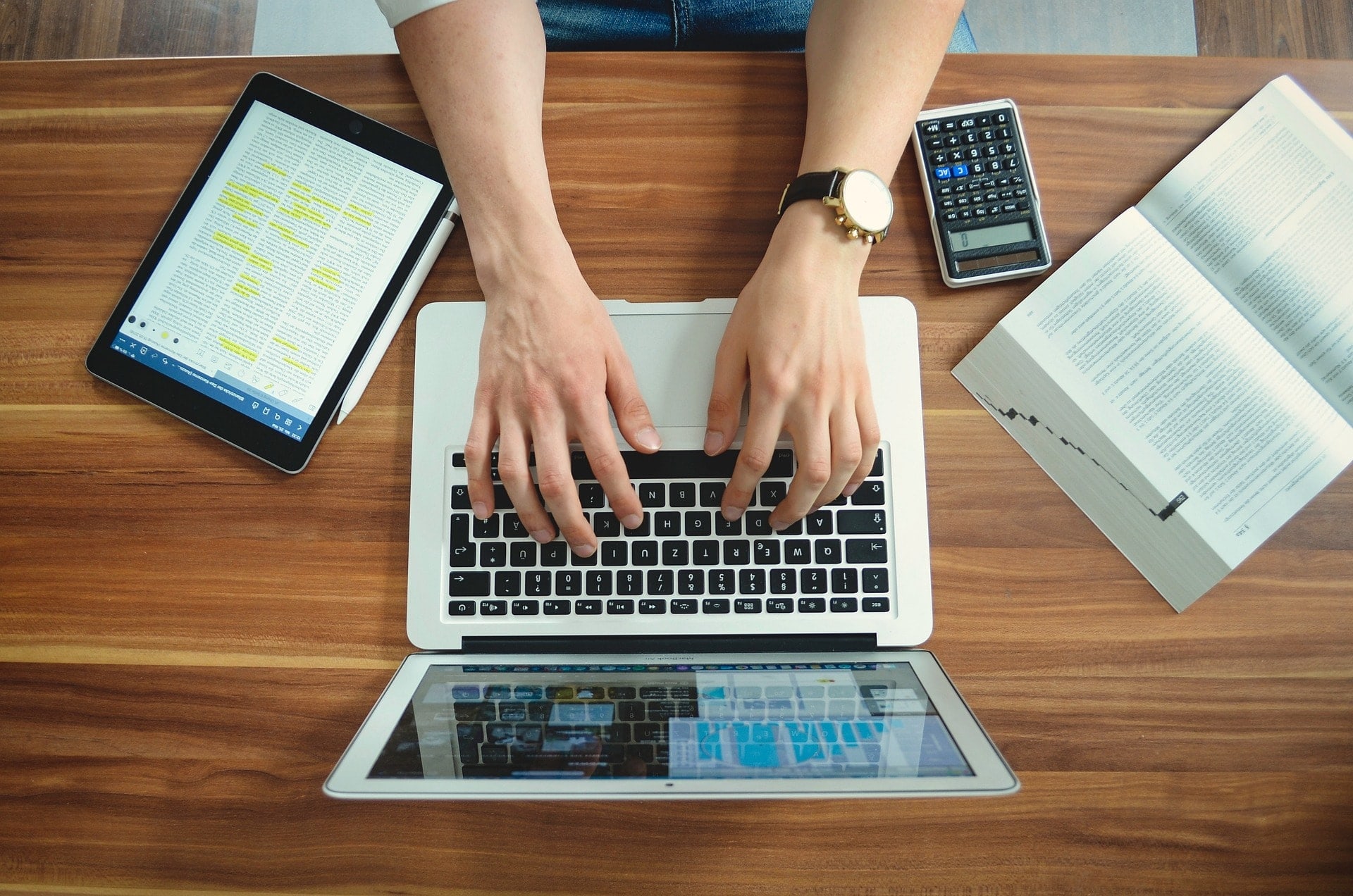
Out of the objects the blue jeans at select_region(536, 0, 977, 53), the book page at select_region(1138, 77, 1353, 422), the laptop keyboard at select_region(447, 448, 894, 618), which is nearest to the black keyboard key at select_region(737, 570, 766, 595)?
the laptop keyboard at select_region(447, 448, 894, 618)

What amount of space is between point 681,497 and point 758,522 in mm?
64

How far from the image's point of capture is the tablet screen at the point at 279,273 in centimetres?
67

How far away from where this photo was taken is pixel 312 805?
634 millimetres

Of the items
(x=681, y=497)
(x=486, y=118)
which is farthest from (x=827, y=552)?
(x=486, y=118)

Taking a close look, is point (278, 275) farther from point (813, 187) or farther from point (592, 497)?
point (813, 187)

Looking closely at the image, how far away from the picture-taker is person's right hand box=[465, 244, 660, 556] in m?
0.62

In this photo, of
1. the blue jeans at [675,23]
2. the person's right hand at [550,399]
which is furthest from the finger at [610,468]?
the blue jeans at [675,23]

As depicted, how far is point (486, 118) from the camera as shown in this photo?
652 millimetres

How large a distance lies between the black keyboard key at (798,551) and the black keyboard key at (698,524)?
0.21 feet

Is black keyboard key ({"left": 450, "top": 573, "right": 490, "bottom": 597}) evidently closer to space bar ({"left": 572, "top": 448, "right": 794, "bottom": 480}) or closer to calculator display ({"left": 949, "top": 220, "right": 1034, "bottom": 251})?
space bar ({"left": 572, "top": 448, "right": 794, "bottom": 480})

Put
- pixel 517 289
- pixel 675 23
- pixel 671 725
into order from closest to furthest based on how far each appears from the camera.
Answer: pixel 671 725, pixel 517 289, pixel 675 23

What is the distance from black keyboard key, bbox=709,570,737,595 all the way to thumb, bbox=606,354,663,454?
0.11m

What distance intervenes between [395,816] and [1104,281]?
0.72 meters

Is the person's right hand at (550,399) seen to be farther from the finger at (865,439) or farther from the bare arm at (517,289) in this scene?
the finger at (865,439)
